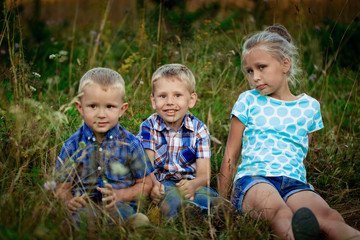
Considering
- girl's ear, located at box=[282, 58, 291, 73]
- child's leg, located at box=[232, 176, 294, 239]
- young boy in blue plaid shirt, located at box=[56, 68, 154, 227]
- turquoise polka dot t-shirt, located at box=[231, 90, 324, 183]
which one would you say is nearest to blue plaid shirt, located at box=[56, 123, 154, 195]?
young boy in blue plaid shirt, located at box=[56, 68, 154, 227]

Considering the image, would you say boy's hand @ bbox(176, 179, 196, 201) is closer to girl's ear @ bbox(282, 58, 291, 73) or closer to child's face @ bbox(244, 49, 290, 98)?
child's face @ bbox(244, 49, 290, 98)

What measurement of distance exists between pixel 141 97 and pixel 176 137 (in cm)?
125

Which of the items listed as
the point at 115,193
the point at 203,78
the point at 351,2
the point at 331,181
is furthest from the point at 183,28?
the point at 115,193

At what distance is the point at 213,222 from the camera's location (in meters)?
2.33

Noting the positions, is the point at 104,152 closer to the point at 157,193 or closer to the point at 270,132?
the point at 157,193

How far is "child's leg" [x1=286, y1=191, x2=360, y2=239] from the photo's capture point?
2.03 meters

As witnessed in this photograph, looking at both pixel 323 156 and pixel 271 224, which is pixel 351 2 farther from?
pixel 271 224

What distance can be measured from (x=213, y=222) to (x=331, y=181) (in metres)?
1.31

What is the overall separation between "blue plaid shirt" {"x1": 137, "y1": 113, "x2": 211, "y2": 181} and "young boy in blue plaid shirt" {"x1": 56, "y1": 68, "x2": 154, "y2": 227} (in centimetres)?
29

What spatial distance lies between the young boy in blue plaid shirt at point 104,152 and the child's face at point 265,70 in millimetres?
962

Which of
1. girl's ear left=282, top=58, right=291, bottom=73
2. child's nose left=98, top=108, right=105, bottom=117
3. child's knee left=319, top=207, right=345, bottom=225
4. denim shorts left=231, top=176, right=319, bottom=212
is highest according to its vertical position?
girl's ear left=282, top=58, right=291, bottom=73

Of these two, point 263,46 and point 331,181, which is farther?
point 331,181

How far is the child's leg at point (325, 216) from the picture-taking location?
2033 mm

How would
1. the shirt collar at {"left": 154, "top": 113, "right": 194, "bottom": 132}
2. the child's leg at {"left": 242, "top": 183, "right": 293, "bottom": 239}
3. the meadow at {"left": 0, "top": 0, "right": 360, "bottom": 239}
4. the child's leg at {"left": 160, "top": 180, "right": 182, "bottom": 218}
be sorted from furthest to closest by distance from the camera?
the shirt collar at {"left": 154, "top": 113, "right": 194, "bottom": 132}
the child's leg at {"left": 160, "top": 180, "right": 182, "bottom": 218}
the child's leg at {"left": 242, "top": 183, "right": 293, "bottom": 239}
the meadow at {"left": 0, "top": 0, "right": 360, "bottom": 239}
